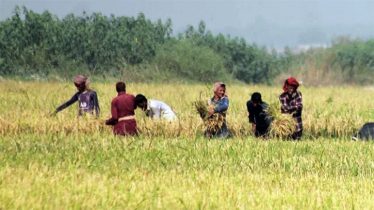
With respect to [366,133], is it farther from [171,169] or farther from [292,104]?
[171,169]

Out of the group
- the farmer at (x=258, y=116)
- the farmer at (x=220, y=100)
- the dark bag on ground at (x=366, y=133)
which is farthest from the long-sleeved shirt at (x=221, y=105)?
the dark bag on ground at (x=366, y=133)

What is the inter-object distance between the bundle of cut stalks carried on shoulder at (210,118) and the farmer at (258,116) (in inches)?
19.6

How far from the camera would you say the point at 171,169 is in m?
7.71

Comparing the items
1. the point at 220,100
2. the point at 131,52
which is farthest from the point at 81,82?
the point at 131,52

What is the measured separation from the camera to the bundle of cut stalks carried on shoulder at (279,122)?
34.5 ft

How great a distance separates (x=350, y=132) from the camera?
1257cm

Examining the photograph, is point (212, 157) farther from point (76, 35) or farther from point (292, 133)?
point (76, 35)

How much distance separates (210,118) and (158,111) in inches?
41.1

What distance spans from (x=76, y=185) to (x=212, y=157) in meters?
2.65

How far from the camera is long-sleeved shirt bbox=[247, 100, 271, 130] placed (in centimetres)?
1067

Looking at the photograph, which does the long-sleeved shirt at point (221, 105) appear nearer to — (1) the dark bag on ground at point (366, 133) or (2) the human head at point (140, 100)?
(2) the human head at point (140, 100)

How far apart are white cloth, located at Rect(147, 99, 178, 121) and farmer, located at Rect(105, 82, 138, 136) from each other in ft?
3.07

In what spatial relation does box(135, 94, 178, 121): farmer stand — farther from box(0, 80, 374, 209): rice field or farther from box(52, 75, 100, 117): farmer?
box(52, 75, 100, 117): farmer

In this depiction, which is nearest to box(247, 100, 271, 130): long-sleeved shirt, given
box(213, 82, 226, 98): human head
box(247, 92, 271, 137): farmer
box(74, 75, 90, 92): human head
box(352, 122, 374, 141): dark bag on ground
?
box(247, 92, 271, 137): farmer
